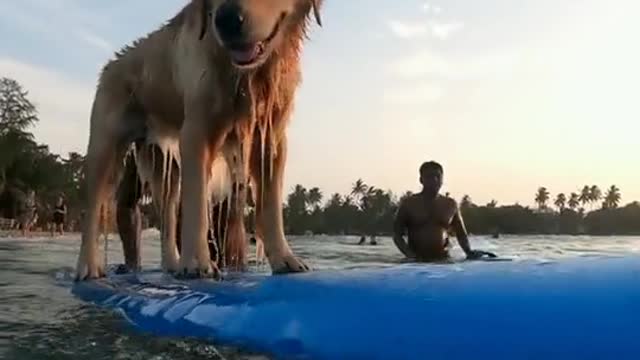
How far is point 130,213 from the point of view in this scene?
24.9 feet

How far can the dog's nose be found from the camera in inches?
177

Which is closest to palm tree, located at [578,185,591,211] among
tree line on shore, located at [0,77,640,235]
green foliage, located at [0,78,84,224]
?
tree line on shore, located at [0,77,640,235]

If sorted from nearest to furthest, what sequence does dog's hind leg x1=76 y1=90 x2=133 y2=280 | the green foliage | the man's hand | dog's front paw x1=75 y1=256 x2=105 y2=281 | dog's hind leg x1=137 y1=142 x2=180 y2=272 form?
dog's front paw x1=75 y1=256 x2=105 y2=281
dog's hind leg x1=76 y1=90 x2=133 y2=280
dog's hind leg x1=137 y1=142 x2=180 y2=272
the man's hand
the green foliage

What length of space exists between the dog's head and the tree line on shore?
113ft

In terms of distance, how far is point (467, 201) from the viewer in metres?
93.9

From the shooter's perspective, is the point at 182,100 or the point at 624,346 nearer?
the point at 624,346

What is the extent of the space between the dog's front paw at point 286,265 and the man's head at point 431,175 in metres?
3.97

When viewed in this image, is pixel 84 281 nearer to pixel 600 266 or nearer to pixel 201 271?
pixel 201 271

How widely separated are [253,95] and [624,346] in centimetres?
311

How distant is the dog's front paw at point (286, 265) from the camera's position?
16.1ft

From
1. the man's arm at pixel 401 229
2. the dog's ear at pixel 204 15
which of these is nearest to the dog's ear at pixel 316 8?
the dog's ear at pixel 204 15

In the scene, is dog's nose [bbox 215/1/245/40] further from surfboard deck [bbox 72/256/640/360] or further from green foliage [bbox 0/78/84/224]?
green foliage [bbox 0/78/84/224]

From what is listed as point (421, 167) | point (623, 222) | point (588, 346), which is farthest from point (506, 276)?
point (623, 222)

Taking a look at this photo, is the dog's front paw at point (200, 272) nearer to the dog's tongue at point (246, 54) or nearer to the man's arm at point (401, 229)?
the dog's tongue at point (246, 54)
